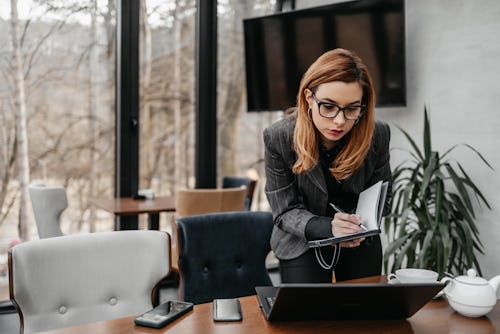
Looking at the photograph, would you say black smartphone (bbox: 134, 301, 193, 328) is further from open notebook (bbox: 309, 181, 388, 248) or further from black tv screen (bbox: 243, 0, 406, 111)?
black tv screen (bbox: 243, 0, 406, 111)

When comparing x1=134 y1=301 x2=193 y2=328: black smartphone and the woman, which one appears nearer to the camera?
x1=134 y1=301 x2=193 y2=328: black smartphone

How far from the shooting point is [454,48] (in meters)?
3.14

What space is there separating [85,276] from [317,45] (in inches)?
102

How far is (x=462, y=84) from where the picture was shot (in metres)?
3.11

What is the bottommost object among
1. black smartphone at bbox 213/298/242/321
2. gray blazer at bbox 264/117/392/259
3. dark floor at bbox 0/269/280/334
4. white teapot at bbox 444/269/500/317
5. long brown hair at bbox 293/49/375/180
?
dark floor at bbox 0/269/280/334

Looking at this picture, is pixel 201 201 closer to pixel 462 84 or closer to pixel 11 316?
pixel 11 316

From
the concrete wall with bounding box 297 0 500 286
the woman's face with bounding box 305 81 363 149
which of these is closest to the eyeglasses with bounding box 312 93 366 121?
the woman's face with bounding box 305 81 363 149

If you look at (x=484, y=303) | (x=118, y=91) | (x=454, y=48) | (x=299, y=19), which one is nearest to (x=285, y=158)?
(x=484, y=303)

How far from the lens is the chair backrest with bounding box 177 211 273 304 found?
1.99m

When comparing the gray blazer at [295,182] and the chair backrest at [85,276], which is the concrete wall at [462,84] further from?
the chair backrest at [85,276]

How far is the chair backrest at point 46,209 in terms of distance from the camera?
329 centimetres

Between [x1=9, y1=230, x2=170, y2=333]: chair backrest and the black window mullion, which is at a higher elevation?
the black window mullion

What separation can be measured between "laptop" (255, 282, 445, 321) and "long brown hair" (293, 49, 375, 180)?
1.84ft

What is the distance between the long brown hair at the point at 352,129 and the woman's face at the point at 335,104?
19mm
